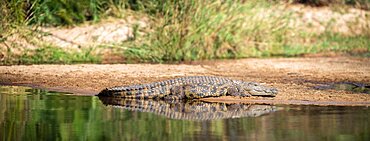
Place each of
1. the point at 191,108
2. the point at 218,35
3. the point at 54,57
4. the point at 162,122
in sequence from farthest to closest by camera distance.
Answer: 1. the point at 218,35
2. the point at 54,57
3. the point at 191,108
4. the point at 162,122

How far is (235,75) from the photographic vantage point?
1432 centimetres

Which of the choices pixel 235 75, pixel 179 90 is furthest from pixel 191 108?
pixel 235 75

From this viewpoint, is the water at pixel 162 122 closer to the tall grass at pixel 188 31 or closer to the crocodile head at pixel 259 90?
the crocodile head at pixel 259 90

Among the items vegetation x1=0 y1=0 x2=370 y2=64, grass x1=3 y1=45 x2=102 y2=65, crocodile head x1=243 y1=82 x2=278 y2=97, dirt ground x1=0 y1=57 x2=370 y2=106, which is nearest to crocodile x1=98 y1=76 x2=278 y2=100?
crocodile head x1=243 y1=82 x2=278 y2=97

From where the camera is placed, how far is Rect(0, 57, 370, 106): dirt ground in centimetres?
1108

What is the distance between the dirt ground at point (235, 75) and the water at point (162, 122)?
0.86 m

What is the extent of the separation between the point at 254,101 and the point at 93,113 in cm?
220

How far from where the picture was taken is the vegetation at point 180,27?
53.3ft

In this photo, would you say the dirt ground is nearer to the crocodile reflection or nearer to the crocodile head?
the crocodile head

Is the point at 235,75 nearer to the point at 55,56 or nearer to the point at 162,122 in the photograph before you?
the point at 55,56

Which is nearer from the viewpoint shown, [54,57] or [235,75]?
[235,75]

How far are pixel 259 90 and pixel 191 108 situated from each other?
129cm

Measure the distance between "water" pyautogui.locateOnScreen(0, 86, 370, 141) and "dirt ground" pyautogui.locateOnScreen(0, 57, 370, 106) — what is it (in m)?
0.86

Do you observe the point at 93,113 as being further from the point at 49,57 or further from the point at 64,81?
the point at 49,57
